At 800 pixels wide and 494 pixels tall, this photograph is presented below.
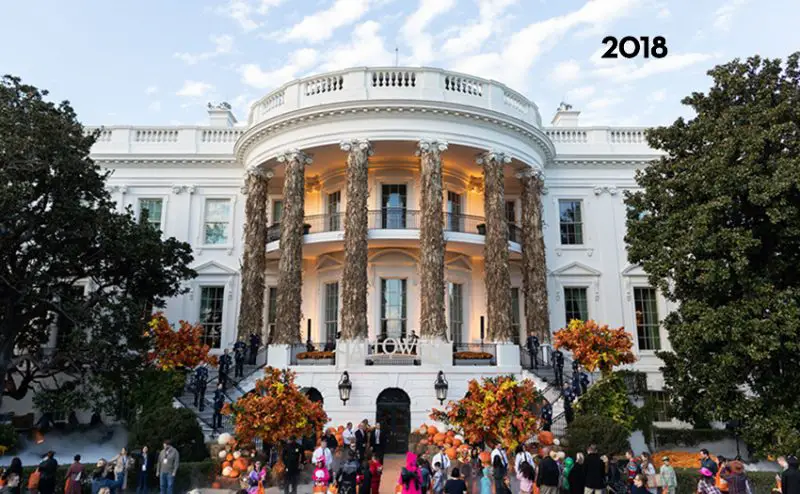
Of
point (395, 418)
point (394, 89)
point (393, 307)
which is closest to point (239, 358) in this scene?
point (395, 418)

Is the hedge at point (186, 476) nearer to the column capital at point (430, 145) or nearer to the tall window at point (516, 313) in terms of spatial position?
the column capital at point (430, 145)

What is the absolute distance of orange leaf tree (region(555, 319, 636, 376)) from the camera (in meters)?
16.4

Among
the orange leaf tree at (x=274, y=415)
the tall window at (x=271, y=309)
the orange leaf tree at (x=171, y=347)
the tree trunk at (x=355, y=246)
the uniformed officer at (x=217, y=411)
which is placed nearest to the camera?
the orange leaf tree at (x=274, y=415)

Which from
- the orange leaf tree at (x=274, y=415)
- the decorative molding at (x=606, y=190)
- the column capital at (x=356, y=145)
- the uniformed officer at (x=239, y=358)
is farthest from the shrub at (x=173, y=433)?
the decorative molding at (x=606, y=190)

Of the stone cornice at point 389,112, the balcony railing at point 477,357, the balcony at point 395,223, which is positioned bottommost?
the balcony railing at point 477,357

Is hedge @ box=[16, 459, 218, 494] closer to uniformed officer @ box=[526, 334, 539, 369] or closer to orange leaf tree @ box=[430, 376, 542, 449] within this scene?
orange leaf tree @ box=[430, 376, 542, 449]

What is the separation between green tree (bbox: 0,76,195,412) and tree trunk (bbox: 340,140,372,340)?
19.5 feet

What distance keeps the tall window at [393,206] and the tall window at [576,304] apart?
7.66 meters

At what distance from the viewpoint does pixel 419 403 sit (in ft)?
57.8

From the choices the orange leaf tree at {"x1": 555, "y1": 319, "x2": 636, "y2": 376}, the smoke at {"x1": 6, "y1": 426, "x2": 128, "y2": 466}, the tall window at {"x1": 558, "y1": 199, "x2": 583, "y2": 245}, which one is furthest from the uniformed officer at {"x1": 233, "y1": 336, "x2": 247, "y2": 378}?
the tall window at {"x1": 558, "y1": 199, "x2": 583, "y2": 245}

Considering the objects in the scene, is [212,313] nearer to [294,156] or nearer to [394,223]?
[294,156]

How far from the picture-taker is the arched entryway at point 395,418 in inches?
695

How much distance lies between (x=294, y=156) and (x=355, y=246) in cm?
416

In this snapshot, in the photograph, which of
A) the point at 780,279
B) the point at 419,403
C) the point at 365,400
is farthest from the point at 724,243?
the point at 365,400
